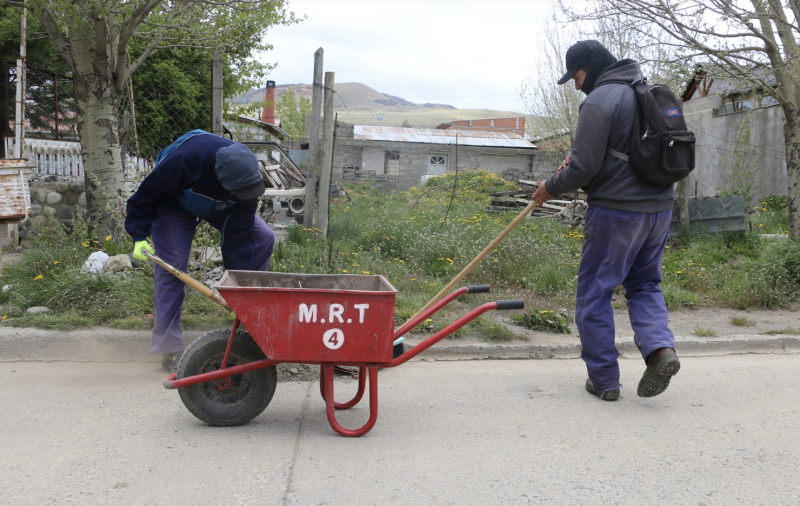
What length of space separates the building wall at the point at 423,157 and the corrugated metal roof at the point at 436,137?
427 mm

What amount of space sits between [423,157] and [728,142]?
1345cm

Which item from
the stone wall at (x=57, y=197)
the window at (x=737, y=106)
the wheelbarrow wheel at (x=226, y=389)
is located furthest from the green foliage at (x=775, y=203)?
the stone wall at (x=57, y=197)

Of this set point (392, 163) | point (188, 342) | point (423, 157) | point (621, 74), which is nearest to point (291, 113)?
point (392, 163)

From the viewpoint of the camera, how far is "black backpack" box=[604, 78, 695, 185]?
3.29 meters

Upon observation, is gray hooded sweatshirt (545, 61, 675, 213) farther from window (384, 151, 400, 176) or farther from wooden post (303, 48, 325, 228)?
window (384, 151, 400, 176)

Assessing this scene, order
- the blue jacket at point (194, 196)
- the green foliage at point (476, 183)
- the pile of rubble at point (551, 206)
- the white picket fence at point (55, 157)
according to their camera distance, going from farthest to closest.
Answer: the green foliage at point (476, 183) → the pile of rubble at point (551, 206) → the white picket fence at point (55, 157) → the blue jacket at point (194, 196)

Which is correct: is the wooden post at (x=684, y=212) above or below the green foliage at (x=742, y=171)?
below

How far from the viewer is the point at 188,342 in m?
4.59

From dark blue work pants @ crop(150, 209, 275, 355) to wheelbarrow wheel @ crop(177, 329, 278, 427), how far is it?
90 cm

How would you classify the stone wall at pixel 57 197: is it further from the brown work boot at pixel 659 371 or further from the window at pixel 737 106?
the window at pixel 737 106

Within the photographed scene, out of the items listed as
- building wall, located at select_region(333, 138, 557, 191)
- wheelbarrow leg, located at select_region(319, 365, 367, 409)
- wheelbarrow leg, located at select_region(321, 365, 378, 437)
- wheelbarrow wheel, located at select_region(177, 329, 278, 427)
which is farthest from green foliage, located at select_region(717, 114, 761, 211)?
building wall, located at select_region(333, 138, 557, 191)

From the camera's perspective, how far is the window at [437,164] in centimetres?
2673

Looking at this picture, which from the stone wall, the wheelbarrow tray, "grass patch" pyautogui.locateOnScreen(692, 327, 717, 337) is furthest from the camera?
the stone wall

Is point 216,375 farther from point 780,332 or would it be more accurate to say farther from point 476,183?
point 476,183
